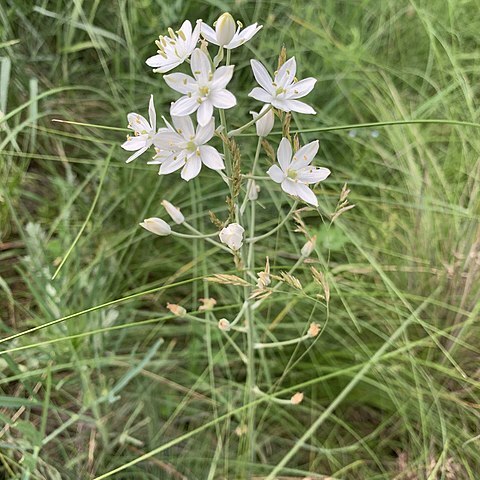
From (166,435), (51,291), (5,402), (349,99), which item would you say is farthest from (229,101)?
(349,99)

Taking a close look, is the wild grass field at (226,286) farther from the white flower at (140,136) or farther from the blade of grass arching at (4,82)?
the white flower at (140,136)

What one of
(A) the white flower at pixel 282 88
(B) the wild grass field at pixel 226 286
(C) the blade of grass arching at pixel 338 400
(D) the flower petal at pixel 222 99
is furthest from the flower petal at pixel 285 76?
(C) the blade of grass arching at pixel 338 400

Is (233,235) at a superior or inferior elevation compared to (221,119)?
inferior

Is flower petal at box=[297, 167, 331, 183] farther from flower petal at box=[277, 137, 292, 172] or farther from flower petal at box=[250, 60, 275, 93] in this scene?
flower petal at box=[250, 60, 275, 93]

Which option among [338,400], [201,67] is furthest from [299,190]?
[338,400]

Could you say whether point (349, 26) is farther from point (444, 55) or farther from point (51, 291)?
point (51, 291)

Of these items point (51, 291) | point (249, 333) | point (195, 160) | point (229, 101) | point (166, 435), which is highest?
point (229, 101)

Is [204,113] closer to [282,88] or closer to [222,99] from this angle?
[222,99]
